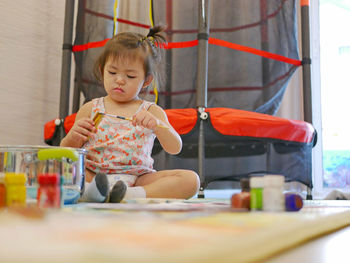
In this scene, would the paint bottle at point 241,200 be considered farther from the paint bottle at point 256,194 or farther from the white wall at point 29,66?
the white wall at point 29,66

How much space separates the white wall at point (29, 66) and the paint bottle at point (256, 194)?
58.7 inches

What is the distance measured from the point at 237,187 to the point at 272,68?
1.75 feet

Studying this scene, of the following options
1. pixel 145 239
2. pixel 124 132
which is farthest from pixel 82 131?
pixel 145 239

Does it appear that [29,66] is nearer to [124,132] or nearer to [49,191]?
[124,132]

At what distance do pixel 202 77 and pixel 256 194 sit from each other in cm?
104

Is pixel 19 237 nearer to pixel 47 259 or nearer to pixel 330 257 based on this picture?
pixel 47 259

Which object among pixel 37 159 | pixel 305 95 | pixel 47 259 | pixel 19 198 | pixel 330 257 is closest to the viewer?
pixel 47 259

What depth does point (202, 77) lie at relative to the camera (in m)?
1.53

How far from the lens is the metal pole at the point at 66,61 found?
5.89ft

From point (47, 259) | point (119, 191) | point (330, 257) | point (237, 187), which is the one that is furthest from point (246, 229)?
point (237, 187)

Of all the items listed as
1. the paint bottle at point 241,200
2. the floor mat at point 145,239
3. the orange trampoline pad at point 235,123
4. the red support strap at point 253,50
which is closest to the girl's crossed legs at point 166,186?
the orange trampoline pad at point 235,123

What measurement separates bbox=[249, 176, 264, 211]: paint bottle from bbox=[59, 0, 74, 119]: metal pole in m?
1.37

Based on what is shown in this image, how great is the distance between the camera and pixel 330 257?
312 millimetres

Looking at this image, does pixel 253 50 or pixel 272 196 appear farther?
pixel 253 50
